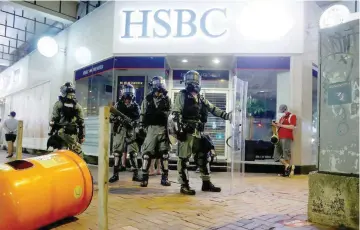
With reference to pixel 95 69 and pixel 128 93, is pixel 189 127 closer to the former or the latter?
pixel 128 93

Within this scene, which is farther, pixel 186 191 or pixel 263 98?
pixel 263 98

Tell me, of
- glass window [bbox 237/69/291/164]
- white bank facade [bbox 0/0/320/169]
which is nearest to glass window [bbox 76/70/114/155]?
white bank facade [bbox 0/0/320/169]

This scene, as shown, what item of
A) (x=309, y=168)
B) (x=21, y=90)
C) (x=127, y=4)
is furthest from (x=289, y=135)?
(x=21, y=90)

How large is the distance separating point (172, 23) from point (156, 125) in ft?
13.6

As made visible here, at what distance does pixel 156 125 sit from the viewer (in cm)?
607

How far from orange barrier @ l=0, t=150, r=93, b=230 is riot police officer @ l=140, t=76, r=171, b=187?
2.30m

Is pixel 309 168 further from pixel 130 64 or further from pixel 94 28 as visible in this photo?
pixel 94 28

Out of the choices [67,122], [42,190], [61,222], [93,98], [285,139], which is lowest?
[61,222]

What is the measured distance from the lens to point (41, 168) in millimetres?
3289

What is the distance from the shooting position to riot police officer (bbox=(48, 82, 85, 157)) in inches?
242

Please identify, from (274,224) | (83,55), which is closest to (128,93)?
(274,224)

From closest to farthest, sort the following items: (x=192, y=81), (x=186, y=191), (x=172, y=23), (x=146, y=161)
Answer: (x=186, y=191) → (x=192, y=81) → (x=146, y=161) → (x=172, y=23)

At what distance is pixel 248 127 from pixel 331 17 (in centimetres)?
392

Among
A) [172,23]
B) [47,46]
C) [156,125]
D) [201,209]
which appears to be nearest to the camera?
[201,209]
